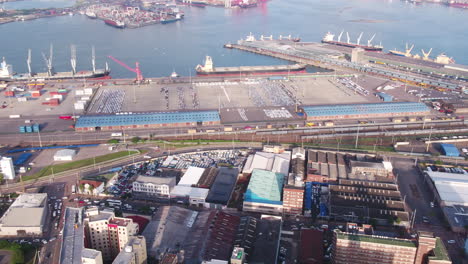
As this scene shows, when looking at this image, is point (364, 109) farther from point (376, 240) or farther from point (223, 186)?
point (376, 240)

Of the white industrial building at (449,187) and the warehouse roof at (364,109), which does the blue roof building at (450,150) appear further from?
the warehouse roof at (364,109)

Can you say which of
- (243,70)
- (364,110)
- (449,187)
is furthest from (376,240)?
(243,70)

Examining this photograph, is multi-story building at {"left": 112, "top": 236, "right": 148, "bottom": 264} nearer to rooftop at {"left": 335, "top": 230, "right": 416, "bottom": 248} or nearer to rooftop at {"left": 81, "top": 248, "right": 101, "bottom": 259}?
rooftop at {"left": 81, "top": 248, "right": 101, "bottom": 259}

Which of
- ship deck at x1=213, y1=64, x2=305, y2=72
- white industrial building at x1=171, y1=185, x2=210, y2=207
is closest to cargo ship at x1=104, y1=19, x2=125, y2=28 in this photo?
ship deck at x1=213, y1=64, x2=305, y2=72

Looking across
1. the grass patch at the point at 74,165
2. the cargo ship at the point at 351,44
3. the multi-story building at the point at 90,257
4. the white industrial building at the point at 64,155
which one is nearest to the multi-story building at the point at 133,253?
the multi-story building at the point at 90,257

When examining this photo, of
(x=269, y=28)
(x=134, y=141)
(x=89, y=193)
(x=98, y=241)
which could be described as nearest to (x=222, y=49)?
(x=269, y=28)

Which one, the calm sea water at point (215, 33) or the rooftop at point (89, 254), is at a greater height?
the calm sea water at point (215, 33)
